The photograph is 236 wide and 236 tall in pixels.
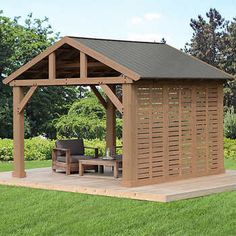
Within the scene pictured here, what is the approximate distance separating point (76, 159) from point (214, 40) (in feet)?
101

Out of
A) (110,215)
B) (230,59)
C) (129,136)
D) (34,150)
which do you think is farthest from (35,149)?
(230,59)

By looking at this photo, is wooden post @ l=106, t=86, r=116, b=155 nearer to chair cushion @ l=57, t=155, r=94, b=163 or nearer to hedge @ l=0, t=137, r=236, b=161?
chair cushion @ l=57, t=155, r=94, b=163

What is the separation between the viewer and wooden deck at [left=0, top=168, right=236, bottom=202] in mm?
12969

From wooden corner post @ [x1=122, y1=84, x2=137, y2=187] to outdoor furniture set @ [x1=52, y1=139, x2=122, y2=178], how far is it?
926mm

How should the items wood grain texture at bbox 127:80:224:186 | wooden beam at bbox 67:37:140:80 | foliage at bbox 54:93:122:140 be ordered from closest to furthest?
wooden beam at bbox 67:37:140:80
wood grain texture at bbox 127:80:224:186
foliage at bbox 54:93:122:140

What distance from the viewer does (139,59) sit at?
48.5 ft

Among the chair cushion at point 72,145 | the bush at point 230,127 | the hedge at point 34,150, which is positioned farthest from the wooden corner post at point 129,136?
the bush at point 230,127

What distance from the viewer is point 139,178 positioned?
45.9 feet

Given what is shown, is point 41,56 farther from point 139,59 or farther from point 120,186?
point 120,186

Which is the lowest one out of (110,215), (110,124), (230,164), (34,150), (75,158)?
(110,215)

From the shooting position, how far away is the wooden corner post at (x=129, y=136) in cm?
1379

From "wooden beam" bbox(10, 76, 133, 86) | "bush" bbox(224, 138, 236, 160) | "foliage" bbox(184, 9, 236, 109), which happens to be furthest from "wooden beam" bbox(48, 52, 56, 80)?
"foliage" bbox(184, 9, 236, 109)

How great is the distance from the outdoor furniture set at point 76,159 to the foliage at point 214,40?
26824 mm

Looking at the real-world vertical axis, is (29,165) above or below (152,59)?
below
